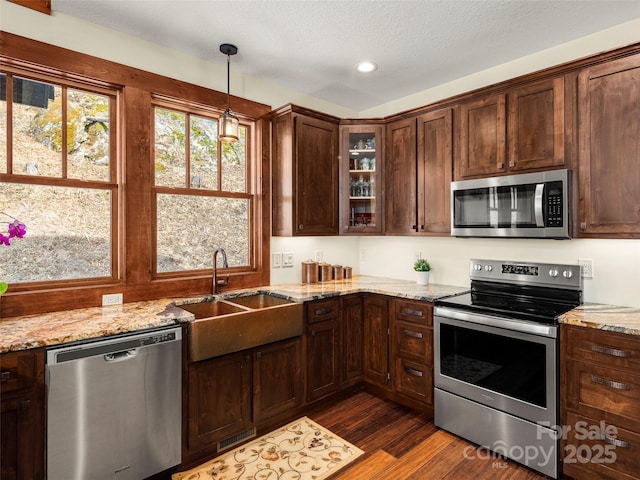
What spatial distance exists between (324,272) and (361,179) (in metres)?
1.00

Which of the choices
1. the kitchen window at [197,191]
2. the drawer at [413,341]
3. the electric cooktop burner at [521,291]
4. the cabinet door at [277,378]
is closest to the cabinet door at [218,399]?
the cabinet door at [277,378]

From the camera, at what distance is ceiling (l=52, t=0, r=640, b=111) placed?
214cm

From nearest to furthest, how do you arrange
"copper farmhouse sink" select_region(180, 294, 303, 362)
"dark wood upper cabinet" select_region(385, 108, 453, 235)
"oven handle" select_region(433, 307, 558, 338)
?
"oven handle" select_region(433, 307, 558, 338), "copper farmhouse sink" select_region(180, 294, 303, 362), "dark wood upper cabinet" select_region(385, 108, 453, 235)

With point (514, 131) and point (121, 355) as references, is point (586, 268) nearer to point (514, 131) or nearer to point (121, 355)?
point (514, 131)

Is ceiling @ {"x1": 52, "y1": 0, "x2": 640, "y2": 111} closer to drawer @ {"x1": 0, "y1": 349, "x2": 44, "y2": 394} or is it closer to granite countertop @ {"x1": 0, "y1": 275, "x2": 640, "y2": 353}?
granite countertop @ {"x1": 0, "y1": 275, "x2": 640, "y2": 353}

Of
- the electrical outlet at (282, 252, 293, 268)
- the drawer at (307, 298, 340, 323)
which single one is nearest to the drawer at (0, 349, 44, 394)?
the drawer at (307, 298, 340, 323)

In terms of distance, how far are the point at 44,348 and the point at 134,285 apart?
2.80 feet

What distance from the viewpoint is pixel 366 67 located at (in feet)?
9.66

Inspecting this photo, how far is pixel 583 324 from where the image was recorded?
1.94 metres

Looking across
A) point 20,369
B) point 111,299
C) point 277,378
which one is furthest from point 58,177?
point 277,378

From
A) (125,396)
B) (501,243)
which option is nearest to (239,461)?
(125,396)

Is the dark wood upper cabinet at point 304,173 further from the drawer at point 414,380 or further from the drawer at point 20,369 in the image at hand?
the drawer at point 20,369

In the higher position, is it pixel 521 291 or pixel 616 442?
pixel 521 291

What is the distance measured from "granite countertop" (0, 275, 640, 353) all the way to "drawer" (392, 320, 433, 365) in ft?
0.79
